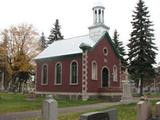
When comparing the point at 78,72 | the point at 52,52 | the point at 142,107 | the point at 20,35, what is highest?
the point at 20,35

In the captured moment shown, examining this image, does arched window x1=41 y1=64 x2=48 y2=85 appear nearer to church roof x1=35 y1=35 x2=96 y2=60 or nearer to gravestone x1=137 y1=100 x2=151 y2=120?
church roof x1=35 y1=35 x2=96 y2=60

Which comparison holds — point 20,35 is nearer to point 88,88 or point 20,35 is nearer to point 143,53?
point 143,53

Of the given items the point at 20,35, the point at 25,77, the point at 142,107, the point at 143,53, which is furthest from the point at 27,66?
the point at 142,107

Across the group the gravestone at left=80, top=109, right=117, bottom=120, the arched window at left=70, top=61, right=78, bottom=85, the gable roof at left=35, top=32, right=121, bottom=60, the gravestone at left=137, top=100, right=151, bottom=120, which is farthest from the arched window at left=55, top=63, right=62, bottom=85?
the gravestone at left=80, top=109, right=117, bottom=120

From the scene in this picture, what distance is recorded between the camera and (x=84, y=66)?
38.4 m

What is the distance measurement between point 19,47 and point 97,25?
66.2 feet

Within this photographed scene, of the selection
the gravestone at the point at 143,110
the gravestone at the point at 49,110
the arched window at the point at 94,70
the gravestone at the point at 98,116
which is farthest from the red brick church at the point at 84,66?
the gravestone at the point at 49,110

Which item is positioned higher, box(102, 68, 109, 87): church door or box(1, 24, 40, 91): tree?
box(1, 24, 40, 91): tree

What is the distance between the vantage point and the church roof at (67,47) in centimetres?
4041

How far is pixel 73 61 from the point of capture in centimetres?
4000

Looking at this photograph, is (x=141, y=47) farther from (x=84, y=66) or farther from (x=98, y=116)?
(x=98, y=116)

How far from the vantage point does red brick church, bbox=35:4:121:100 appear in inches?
1522

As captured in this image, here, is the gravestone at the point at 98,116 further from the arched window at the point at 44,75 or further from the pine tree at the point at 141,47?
Answer: the pine tree at the point at 141,47

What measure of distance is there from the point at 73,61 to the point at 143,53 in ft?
46.2
